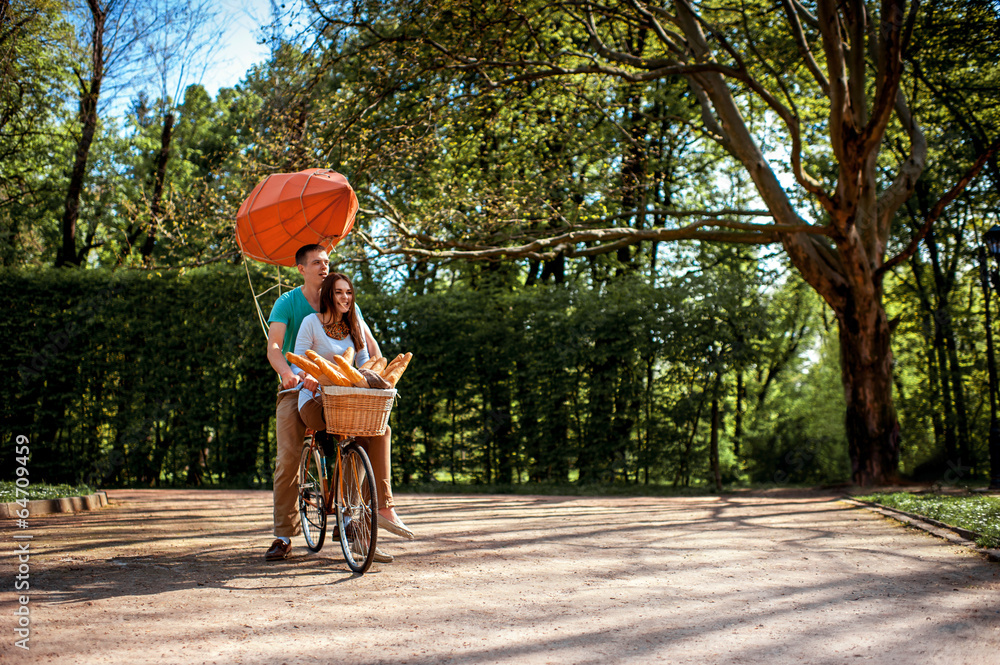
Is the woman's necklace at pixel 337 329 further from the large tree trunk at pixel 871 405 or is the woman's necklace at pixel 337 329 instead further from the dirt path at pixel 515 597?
the large tree trunk at pixel 871 405

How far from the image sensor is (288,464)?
17.1 ft

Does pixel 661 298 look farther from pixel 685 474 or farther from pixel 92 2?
pixel 92 2

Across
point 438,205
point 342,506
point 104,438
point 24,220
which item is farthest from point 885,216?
point 24,220

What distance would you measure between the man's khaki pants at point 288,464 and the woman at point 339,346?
165 millimetres

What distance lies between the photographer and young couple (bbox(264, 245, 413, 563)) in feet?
16.5

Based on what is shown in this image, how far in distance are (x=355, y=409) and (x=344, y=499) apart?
76 centimetres

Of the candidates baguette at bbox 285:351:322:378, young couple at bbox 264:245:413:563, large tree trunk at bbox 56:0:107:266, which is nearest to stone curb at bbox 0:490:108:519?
young couple at bbox 264:245:413:563

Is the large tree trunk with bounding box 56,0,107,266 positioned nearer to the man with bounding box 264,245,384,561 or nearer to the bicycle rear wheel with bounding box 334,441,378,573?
the man with bounding box 264,245,384,561

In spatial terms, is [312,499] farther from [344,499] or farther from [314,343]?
[314,343]

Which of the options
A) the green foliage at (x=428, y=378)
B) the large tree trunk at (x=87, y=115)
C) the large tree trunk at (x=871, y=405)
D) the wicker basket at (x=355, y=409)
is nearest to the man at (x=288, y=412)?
the wicker basket at (x=355, y=409)

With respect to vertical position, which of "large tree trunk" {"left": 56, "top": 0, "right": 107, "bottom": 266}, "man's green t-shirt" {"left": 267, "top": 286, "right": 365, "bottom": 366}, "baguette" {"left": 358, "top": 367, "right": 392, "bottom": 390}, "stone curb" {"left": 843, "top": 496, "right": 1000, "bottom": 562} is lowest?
"stone curb" {"left": 843, "top": 496, "right": 1000, "bottom": 562}

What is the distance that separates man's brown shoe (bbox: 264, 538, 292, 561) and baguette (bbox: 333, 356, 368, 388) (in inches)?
58.2

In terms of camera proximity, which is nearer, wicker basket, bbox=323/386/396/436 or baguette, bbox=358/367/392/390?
wicker basket, bbox=323/386/396/436

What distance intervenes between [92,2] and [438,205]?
323 inches
